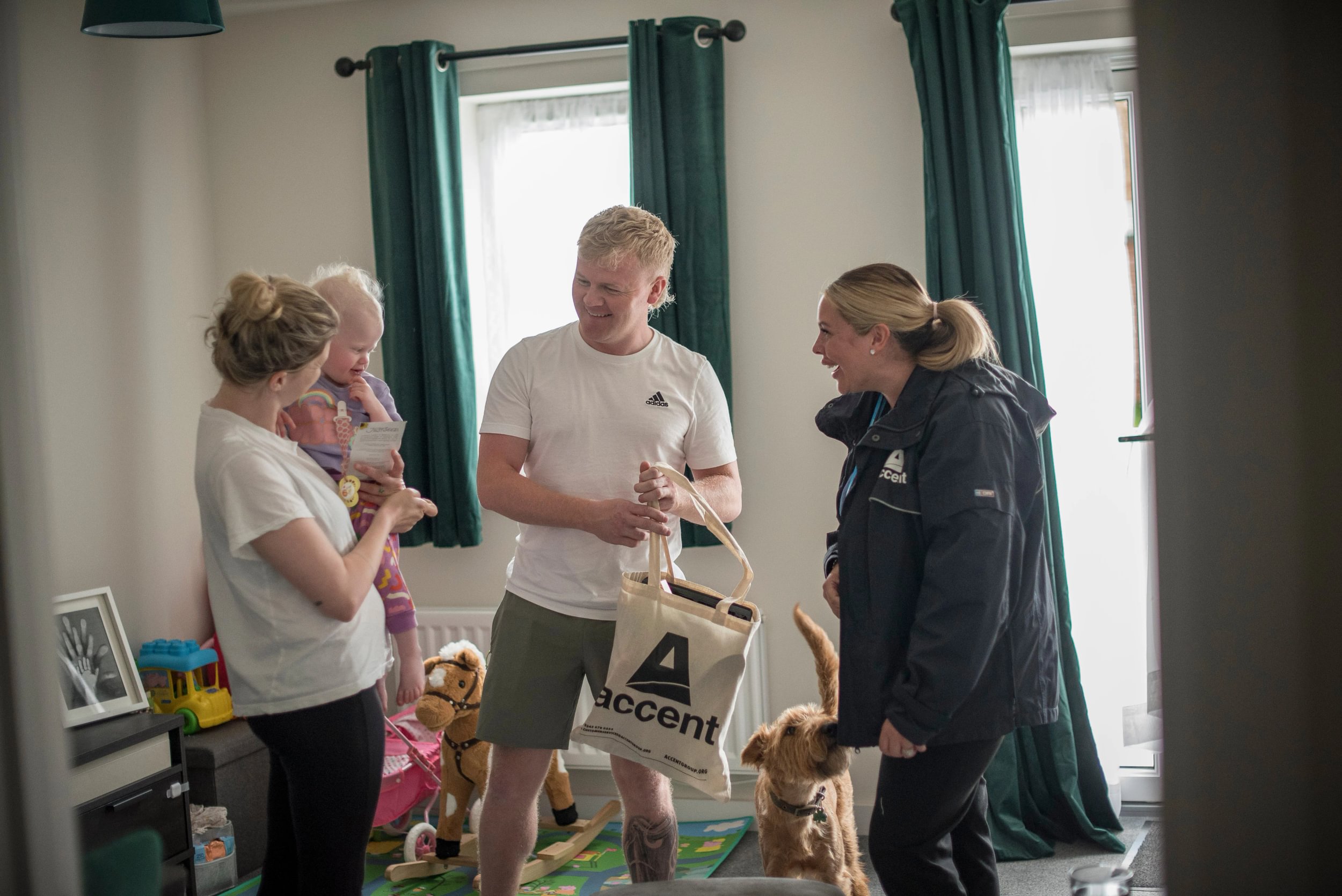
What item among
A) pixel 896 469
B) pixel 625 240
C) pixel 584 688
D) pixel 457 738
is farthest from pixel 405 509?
pixel 584 688

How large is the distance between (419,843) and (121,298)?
1.84 metres

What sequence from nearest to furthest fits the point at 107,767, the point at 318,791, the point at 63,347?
the point at 318,791
the point at 107,767
the point at 63,347

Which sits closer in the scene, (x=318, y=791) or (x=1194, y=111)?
(x=1194, y=111)

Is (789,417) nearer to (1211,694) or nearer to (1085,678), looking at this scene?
(1085,678)

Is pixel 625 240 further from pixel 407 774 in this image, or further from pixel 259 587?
pixel 407 774

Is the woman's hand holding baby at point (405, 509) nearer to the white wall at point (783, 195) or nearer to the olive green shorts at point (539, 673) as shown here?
the olive green shorts at point (539, 673)

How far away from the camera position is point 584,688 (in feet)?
10.7

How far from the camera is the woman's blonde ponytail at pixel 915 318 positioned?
1633 millimetres

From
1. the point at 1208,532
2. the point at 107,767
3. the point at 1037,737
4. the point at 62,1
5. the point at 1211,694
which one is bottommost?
the point at 1037,737

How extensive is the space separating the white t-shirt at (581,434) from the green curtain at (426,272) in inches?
46.1

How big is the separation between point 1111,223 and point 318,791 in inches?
104

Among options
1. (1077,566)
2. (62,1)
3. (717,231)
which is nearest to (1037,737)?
(1077,566)

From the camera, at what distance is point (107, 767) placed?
7.71ft

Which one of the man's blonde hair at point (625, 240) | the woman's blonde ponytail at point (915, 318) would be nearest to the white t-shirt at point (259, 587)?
the man's blonde hair at point (625, 240)
